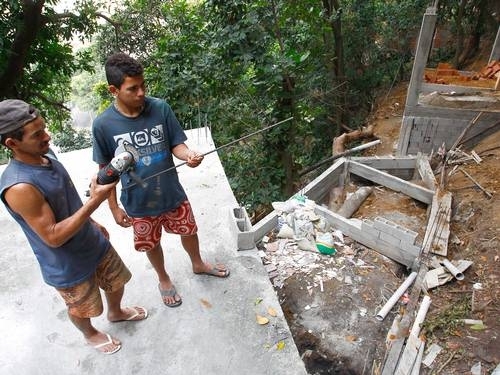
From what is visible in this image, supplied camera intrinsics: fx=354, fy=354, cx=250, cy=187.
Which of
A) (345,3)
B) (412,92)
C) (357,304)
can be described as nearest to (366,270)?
(357,304)

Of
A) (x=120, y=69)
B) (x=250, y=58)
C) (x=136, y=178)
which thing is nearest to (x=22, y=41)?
(x=250, y=58)

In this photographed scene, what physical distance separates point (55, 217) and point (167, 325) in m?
1.22

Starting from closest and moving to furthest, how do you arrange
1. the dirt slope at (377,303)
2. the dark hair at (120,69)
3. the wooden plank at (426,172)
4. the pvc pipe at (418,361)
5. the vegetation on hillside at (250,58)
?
the dark hair at (120,69) < the pvc pipe at (418,361) < the dirt slope at (377,303) < the wooden plank at (426,172) < the vegetation on hillside at (250,58)

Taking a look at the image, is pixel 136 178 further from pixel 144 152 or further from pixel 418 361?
pixel 418 361

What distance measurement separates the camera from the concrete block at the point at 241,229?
3260mm

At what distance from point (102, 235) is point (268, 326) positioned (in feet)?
4.37

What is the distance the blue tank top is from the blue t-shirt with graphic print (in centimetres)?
31

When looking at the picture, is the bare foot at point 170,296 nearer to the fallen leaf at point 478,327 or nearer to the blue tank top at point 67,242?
the blue tank top at point 67,242

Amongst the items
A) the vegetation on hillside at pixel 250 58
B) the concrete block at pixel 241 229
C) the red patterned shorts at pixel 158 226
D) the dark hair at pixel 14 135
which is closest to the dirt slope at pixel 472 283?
the concrete block at pixel 241 229

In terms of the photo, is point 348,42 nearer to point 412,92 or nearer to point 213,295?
point 412,92

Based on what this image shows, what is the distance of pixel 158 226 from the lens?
99.8 inches

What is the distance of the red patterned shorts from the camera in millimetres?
2451

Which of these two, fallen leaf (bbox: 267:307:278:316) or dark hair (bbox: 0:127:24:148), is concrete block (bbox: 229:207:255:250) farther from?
dark hair (bbox: 0:127:24:148)

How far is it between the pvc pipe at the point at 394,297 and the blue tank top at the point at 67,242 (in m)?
2.61
